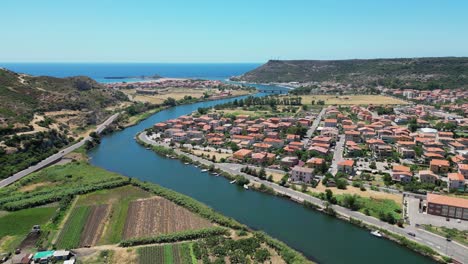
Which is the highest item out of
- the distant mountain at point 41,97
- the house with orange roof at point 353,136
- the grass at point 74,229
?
the distant mountain at point 41,97

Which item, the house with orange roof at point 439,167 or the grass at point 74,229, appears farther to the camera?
the house with orange roof at point 439,167

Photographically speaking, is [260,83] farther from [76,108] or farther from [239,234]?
[239,234]

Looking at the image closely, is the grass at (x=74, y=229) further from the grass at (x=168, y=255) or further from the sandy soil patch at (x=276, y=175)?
the sandy soil patch at (x=276, y=175)

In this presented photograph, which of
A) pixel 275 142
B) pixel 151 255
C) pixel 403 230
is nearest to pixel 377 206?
pixel 403 230

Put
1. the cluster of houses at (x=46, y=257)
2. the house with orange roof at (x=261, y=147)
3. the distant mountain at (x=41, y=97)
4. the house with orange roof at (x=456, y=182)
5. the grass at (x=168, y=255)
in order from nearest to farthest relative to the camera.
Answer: the cluster of houses at (x=46, y=257), the grass at (x=168, y=255), the house with orange roof at (x=456, y=182), the house with orange roof at (x=261, y=147), the distant mountain at (x=41, y=97)

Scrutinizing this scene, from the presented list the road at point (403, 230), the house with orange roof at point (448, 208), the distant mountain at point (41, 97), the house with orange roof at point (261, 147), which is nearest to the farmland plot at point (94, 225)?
the road at point (403, 230)

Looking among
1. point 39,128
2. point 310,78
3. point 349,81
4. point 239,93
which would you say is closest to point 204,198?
point 39,128
